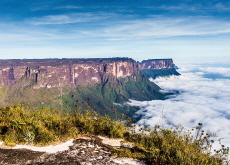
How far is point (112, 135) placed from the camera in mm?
10211

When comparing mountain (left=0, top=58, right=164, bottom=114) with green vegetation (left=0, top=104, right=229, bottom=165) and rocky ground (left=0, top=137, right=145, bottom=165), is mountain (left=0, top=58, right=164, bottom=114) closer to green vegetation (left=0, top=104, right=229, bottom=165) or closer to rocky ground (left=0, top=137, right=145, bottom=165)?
green vegetation (left=0, top=104, right=229, bottom=165)

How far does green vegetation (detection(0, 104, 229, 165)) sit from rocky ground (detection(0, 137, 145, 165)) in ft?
1.93

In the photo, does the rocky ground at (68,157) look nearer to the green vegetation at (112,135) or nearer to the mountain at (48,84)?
the green vegetation at (112,135)

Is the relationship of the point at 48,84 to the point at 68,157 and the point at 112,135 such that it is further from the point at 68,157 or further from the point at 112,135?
the point at 68,157

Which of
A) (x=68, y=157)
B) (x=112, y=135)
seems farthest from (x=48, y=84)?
(x=68, y=157)

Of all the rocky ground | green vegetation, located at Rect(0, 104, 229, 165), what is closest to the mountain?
green vegetation, located at Rect(0, 104, 229, 165)

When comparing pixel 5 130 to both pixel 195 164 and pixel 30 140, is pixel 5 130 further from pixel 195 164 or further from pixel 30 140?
pixel 195 164

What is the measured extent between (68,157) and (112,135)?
3409 mm

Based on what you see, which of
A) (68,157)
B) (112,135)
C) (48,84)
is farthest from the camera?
(48,84)

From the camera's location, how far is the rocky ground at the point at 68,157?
22.9 ft

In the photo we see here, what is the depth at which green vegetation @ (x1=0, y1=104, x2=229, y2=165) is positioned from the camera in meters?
7.70

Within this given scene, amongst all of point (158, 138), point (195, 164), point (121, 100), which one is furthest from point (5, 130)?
point (121, 100)

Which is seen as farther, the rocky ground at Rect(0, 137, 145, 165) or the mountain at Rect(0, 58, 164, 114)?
the mountain at Rect(0, 58, 164, 114)

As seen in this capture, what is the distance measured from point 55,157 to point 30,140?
2.20 metres
